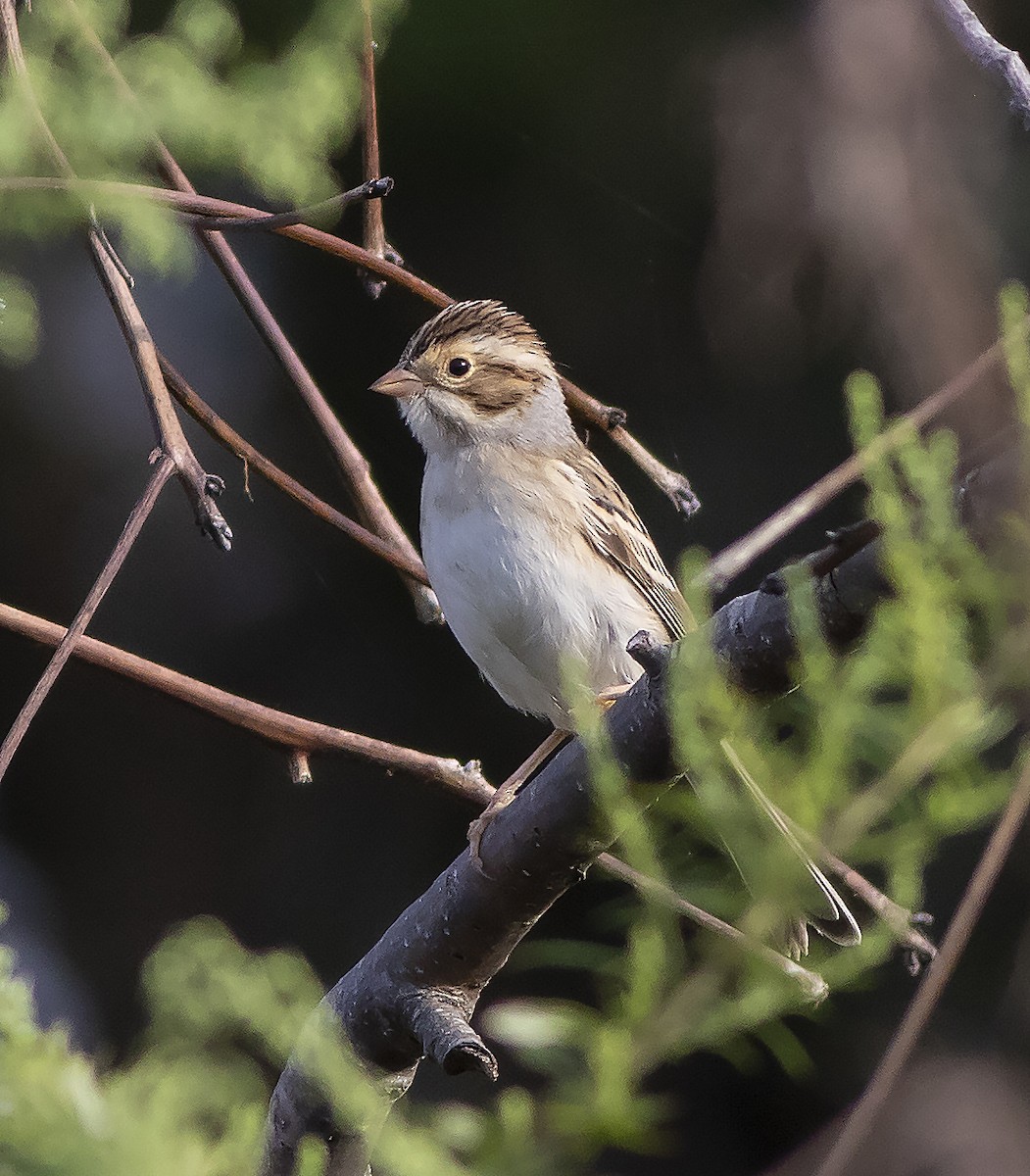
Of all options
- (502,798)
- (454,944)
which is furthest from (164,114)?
(502,798)

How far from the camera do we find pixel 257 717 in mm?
2506

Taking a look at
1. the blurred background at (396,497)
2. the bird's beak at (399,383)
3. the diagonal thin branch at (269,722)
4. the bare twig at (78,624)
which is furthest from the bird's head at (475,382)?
the bare twig at (78,624)

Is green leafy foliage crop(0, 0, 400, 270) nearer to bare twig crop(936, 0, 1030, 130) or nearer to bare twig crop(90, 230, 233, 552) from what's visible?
bare twig crop(90, 230, 233, 552)

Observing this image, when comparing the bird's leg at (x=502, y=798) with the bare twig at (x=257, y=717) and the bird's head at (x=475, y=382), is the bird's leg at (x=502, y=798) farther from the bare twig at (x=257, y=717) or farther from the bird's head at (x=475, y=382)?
the bird's head at (x=475, y=382)

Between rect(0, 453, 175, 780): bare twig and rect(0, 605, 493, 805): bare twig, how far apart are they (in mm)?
92

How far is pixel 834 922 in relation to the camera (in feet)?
9.11

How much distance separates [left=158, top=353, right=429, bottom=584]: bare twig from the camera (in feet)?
8.41

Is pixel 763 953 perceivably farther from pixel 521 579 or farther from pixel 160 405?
pixel 521 579

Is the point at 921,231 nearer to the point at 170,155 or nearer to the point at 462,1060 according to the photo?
the point at 170,155

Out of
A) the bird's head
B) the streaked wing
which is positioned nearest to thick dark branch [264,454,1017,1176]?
the streaked wing

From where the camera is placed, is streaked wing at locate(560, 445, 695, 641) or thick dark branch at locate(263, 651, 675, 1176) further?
streaked wing at locate(560, 445, 695, 641)

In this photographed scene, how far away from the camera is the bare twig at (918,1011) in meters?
1.12

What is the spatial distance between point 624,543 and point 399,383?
25.9 inches

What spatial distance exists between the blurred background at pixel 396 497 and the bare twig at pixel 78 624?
6.95 ft
